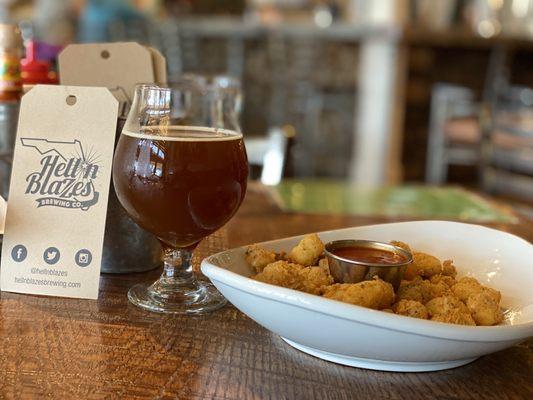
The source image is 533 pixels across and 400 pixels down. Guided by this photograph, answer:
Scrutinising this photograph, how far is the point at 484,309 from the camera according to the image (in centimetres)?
68

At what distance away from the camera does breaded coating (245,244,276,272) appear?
770 millimetres

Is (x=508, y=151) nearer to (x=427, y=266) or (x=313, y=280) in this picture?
(x=427, y=266)

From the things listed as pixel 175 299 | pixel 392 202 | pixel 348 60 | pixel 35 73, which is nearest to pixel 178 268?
pixel 175 299

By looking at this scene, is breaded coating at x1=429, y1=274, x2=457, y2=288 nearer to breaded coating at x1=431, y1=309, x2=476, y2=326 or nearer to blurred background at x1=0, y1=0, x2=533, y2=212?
breaded coating at x1=431, y1=309, x2=476, y2=326

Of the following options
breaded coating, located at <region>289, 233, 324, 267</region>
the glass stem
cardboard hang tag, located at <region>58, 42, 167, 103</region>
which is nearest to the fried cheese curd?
breaded coating, located at <region>289, 233, 324, 267</region>

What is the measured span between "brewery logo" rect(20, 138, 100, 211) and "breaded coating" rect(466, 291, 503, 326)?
0.44 meters

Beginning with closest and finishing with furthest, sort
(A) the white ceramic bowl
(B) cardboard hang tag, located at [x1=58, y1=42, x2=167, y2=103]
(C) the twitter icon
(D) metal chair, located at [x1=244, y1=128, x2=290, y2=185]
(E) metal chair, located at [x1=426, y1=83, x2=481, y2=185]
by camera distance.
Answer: (A) the white ceramic bowl, (C) the twitter icon, (B) cardboard hang tag, located at [x1=58, y1=42, x2=167, y2=103], (D) metal chair, located at [x1=244, y1=128, x2=290, y2=185], (E) metal chair, located at [x1=426, y1=83, x2=481, y2=185]

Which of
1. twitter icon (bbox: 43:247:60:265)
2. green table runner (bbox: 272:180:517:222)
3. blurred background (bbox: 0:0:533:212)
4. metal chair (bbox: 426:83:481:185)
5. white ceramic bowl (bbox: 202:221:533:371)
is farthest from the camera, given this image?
blurred background (bbox: 0:0:533:212)

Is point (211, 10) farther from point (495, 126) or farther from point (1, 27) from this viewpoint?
point (1, 27)

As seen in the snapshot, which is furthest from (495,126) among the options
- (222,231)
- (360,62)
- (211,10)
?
(211,10)

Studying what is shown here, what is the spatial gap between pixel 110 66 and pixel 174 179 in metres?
0.27

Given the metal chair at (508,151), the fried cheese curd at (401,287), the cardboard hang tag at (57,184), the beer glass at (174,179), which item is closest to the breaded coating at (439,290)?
the fried cheese curd at (401,287)

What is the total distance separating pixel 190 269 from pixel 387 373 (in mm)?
297

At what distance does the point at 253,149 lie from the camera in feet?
6.47
